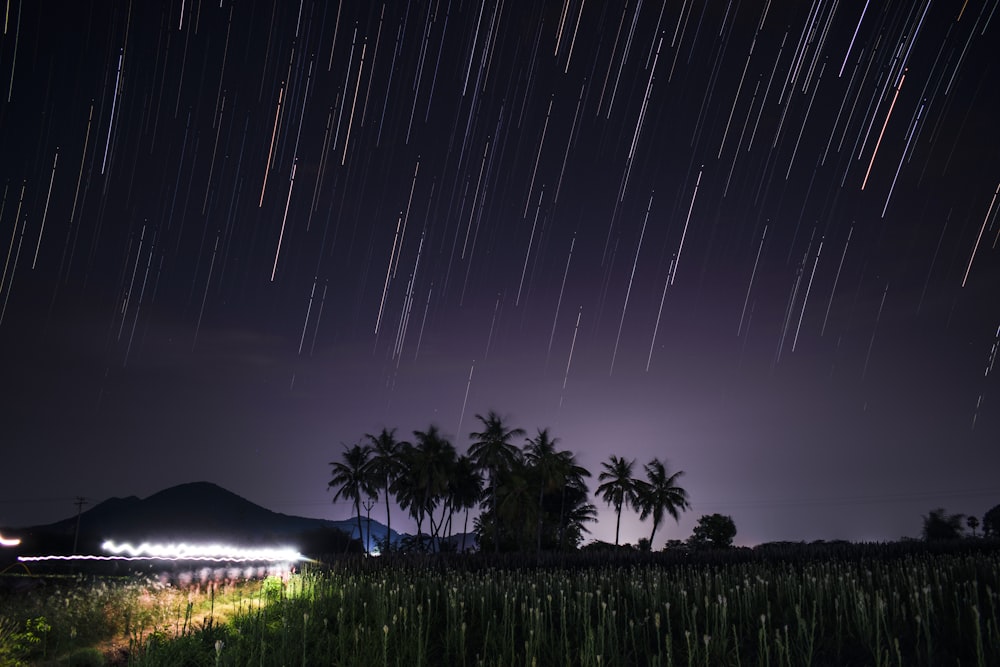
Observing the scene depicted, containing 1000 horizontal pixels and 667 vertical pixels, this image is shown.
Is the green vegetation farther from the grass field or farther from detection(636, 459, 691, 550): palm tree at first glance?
detection(636, 459, 691, 550): palm tree

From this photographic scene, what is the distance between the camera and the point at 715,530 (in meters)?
85.0

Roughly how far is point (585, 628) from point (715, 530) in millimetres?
82899

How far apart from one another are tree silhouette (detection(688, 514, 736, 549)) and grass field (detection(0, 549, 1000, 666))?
74544 mm

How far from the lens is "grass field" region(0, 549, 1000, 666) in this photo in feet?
26.8

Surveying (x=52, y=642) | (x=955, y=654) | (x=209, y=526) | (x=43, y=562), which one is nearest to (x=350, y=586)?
(x=52, y=642)

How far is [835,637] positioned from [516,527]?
61884 millimetres

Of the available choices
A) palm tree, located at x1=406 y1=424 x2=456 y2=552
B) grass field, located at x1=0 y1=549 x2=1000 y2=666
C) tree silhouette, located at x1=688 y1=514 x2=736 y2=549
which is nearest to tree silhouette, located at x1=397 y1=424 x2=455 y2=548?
palm tree, located at x1=406 y1=424 x2=456 y2=552

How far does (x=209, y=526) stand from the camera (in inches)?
4914

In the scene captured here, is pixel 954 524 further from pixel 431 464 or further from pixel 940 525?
pixel 431 464

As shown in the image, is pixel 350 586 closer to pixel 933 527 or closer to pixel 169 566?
pixel 169 566

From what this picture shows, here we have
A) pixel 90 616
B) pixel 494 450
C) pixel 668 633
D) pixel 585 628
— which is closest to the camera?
pixel 668 633

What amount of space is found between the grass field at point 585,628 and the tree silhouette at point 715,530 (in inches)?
2935

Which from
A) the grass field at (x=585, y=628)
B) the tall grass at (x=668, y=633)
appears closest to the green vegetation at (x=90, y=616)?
the grass field at (x=585, y=628)

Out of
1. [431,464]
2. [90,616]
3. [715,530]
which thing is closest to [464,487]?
[431,464]
